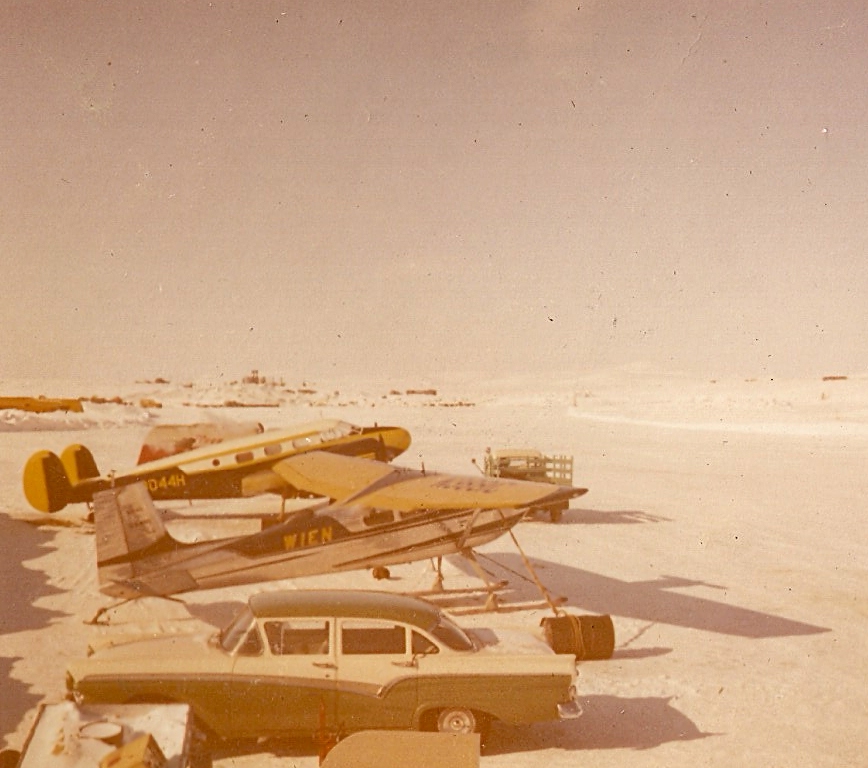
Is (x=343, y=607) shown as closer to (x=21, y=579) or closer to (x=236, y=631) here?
(x=236, y=631)

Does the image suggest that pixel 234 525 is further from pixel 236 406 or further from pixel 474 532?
→ pixel 236 406

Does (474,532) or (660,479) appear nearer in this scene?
(474,532)

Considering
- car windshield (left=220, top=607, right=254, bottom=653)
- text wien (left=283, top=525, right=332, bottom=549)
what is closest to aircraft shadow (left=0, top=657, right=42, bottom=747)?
car windshield (left=220, top=607, right=254, bottom=653)

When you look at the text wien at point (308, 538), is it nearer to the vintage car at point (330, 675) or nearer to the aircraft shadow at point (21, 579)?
the vintage car at point (330, 675)

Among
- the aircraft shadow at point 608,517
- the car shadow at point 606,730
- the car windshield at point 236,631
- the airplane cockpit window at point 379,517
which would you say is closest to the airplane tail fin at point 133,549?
the airplane cockpit window at point 379,517

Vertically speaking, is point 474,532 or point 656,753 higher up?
point 474,532

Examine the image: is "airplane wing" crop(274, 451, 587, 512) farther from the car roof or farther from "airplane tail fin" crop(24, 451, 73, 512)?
"airplane tail fin" crop(24, 451, 73, 512)

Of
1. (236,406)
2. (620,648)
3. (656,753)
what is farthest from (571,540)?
(236,406)
